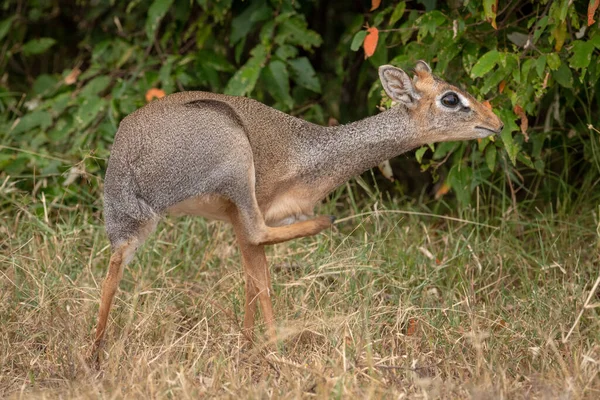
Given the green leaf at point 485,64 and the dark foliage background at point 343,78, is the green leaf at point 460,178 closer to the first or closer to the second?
the dark foliage background at point 343,78

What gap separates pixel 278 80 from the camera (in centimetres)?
591

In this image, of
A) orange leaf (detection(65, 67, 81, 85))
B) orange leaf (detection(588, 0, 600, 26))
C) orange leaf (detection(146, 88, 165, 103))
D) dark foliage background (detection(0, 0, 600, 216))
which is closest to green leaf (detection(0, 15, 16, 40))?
dark foliage background (detection(0, 0, 600, 216))

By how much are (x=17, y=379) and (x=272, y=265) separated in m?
1.65

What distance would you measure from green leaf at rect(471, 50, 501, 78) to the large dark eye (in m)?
0.13

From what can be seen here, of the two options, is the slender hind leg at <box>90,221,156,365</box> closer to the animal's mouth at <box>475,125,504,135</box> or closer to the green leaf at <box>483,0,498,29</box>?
the animal's mouth at <box>475,125,504,135</box>

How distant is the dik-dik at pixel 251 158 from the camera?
14.3 ft

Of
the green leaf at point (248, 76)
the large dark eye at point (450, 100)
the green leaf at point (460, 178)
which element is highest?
the large dark eye at point (450, 100)

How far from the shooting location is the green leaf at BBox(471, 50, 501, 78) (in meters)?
4.71

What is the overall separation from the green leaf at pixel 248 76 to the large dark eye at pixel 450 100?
141 cm

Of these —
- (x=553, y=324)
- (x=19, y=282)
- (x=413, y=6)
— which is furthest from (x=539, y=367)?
(x=413, y=6)

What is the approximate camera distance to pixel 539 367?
407 centimetres

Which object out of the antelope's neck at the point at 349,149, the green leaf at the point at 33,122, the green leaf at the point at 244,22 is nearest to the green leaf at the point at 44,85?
the green leaf at the point at 33,122

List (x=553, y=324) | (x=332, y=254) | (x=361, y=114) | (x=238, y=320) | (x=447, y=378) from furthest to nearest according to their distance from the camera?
(x=361, y=114)
(x=332, y=254)
(x=238, y=320)
(x=553, y=324)
(x=447, y=378)

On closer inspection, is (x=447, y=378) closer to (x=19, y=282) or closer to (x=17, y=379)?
(x=17, y=379)
